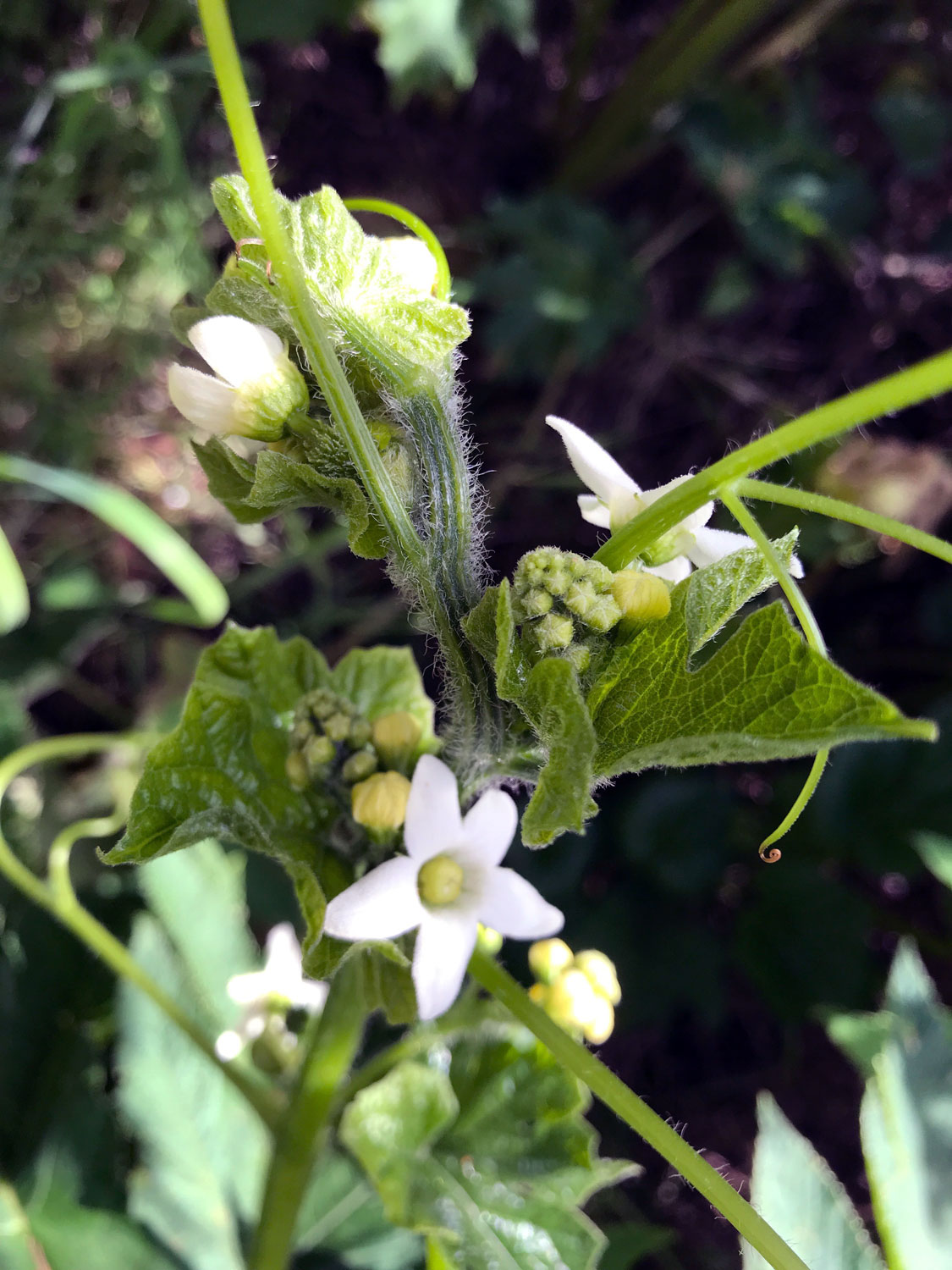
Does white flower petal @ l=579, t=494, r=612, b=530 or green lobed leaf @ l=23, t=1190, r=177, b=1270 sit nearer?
white flower petal @ l=579, t=494, r=612, b=530

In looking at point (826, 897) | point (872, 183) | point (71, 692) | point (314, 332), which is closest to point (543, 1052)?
point (314, 332)

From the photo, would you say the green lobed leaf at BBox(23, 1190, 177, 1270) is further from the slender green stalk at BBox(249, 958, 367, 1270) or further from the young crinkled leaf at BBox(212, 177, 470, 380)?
the young crinkled leaf at BBox(212, 177, 470, 380)

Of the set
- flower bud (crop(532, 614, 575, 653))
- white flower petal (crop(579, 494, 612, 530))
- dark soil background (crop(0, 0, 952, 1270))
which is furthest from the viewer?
dark soil background (crop(0, 0, 952, 1270))

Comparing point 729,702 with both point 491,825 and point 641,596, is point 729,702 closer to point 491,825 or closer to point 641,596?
point 641,596

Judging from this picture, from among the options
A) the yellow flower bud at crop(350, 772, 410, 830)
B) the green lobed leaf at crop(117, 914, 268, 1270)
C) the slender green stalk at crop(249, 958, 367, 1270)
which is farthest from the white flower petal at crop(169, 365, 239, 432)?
the green lobed leaf at crop(117, 914, 268, 1270)

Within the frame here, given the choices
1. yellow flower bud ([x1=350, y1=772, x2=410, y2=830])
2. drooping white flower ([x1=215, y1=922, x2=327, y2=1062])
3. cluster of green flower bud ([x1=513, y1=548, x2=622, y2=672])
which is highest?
cluster of green flower bud ([x1=513, y1=548, x2=622, y2=672])

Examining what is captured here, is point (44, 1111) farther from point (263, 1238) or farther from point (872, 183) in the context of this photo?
point (872, 183)

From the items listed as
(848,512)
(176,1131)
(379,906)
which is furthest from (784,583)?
(176,1131)
